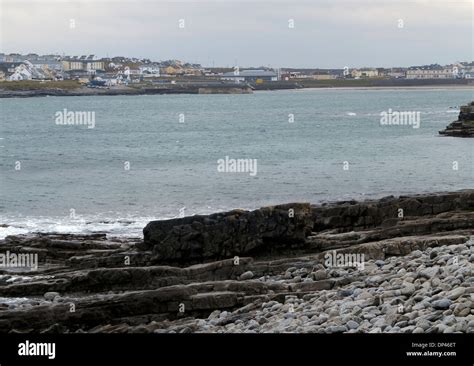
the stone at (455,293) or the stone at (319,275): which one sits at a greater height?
the stone at (455,293)

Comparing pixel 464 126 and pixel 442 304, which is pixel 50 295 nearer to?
pixel 442 304

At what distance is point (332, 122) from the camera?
317ft

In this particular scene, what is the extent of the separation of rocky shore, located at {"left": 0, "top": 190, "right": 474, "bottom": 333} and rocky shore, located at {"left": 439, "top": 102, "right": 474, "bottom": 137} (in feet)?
150

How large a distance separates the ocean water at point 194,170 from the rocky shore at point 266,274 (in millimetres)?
6447

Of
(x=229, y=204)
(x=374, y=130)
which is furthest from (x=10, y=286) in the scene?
(x=374, y=130)

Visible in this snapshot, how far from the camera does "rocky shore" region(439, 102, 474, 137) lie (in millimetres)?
65625

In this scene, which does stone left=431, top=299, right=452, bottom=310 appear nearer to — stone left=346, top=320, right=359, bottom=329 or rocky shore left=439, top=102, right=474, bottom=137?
stone left=346, top=320, right=359, bottom=329

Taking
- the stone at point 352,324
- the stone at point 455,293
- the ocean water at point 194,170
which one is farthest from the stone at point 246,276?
the ocean water at point 194,170

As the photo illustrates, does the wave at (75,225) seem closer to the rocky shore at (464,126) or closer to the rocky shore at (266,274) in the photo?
the rocky shore at (266,274)

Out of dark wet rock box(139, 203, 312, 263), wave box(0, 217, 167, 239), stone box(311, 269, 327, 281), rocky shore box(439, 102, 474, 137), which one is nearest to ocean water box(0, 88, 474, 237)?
wave box(0, 217, 167, 239)

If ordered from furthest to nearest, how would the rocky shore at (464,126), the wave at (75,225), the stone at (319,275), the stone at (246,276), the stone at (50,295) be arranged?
the rocky shore at (464,126) → the wave at (75,225) → the stone at (246,276) → the stone at (50,295) → the stone at (319,275)

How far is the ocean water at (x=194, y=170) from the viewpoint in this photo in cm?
3177

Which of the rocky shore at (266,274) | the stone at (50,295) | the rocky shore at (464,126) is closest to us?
the rocky shore at (266,274)

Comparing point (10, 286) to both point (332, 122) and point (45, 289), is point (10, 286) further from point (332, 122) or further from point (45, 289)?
point (332, 122)
